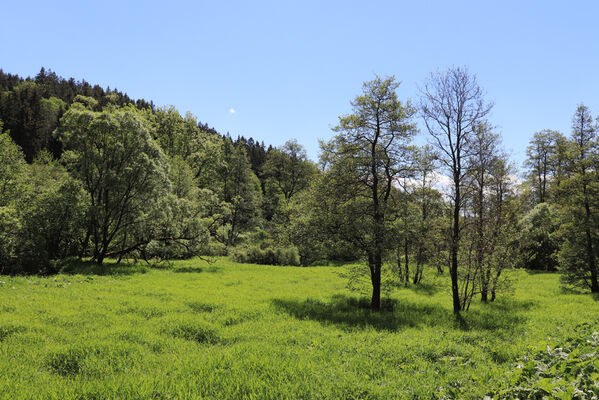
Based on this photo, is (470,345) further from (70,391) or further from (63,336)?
(63,336)

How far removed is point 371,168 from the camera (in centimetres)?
1402

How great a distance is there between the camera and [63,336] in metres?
7.82

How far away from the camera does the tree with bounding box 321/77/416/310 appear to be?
13.5 meters

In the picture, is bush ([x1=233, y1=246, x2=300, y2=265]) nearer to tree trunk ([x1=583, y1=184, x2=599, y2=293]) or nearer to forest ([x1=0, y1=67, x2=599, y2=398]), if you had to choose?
forest ([x1=0, y1=67, x2=599, y2=398])

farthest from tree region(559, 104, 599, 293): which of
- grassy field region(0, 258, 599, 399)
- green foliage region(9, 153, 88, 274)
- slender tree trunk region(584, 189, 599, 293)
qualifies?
green foliage region(9, 153, 88, 274)

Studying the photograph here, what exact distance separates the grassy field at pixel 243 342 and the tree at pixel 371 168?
342cm

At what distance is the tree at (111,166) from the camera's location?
785 inches

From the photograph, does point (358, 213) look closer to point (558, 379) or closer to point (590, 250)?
point (558, 379)

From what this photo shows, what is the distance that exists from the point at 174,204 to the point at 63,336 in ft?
56.1

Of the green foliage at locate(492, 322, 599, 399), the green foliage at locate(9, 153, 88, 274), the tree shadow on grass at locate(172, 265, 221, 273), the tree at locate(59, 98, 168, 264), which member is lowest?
the tree shadow on grass at locate(172, 265, 221, 273)

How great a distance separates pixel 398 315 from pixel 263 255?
22.1m

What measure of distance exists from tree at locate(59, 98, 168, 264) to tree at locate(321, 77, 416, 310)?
46.5 ft

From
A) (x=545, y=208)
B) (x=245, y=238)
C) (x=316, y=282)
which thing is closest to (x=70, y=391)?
(x=316, y=282)

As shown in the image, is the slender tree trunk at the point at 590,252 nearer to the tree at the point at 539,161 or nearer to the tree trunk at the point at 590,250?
the tree trunk at the point at 590,250
